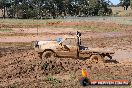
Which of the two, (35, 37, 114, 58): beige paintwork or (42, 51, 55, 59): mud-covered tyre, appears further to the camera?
(35, 37, 114, 58): beige paintwork

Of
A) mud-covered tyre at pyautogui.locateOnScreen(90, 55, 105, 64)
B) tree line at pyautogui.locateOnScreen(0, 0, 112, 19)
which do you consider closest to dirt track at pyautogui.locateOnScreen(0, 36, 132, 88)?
mud-covered tyre at pyautogui.locateOnScreen(90, 55, 105, 64)

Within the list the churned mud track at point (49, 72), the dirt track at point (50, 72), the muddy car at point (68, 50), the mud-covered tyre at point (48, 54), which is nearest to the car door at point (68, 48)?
the muddy car at point (68, 50)

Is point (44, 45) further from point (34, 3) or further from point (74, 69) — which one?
point (34, 3)

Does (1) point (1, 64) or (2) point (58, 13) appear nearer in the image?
(1) point (1, 64)

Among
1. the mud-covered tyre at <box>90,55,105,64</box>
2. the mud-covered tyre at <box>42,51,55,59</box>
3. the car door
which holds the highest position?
the car door

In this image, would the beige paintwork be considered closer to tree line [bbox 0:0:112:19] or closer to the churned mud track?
the churned mud track

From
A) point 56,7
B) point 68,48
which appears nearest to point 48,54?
point 68,48

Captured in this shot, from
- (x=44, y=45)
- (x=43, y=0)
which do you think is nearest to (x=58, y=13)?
(x=43, y=0)

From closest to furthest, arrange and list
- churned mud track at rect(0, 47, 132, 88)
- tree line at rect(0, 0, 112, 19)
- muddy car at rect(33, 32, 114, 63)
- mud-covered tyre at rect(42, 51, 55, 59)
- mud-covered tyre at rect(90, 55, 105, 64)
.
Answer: churned mud track at rect(0, 47, 132, 88) < mud-covered tyre at rect(42, 51, 55, 59) < muddy car at rect(33, 32, 114, 63) < mud-covered tyre at rect(90, 55, 105, 64) < tree line at rect(0, 0, 112, 19)

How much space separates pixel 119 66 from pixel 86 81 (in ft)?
20.0

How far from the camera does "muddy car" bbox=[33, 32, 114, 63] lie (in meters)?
20.6

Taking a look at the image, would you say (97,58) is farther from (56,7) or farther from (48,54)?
(56,7)

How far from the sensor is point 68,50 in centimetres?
2070

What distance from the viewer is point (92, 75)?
1644 centimetres
